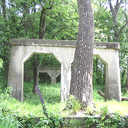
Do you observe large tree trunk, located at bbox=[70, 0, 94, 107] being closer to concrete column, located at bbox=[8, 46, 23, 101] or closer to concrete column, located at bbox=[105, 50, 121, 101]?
concrete column, located at bbox=[8, 46, 23, 101]

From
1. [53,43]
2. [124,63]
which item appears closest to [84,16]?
[53,43]

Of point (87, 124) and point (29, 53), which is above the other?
point (29, 53)

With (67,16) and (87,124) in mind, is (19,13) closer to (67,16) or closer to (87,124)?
(67,16)

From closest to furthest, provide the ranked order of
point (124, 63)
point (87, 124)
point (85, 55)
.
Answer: point (87, 124)
point (85, 55)
point (124, 63)

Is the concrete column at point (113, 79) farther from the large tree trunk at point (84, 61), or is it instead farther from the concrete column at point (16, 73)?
the concrete column at point (16, 73)

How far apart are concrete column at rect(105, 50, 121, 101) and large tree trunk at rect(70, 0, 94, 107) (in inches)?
166

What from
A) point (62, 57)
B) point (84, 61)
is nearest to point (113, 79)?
point (62, 57)

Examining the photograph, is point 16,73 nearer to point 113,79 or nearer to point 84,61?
point 84,61

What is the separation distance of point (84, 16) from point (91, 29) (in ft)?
1.51

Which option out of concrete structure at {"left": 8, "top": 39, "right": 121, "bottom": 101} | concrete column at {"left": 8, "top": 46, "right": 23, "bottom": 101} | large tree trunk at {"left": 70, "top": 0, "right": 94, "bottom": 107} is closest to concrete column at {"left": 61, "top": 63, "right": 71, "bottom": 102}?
concrete structure at {"left": 8, "top": 39, "right": 121, "bottom": 101}

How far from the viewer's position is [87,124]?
190 inches

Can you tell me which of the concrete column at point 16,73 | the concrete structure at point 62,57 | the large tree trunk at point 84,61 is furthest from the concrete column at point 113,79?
the concrete column at point 16,73

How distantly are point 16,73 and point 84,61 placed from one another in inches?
177

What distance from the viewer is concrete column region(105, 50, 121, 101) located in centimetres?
962
